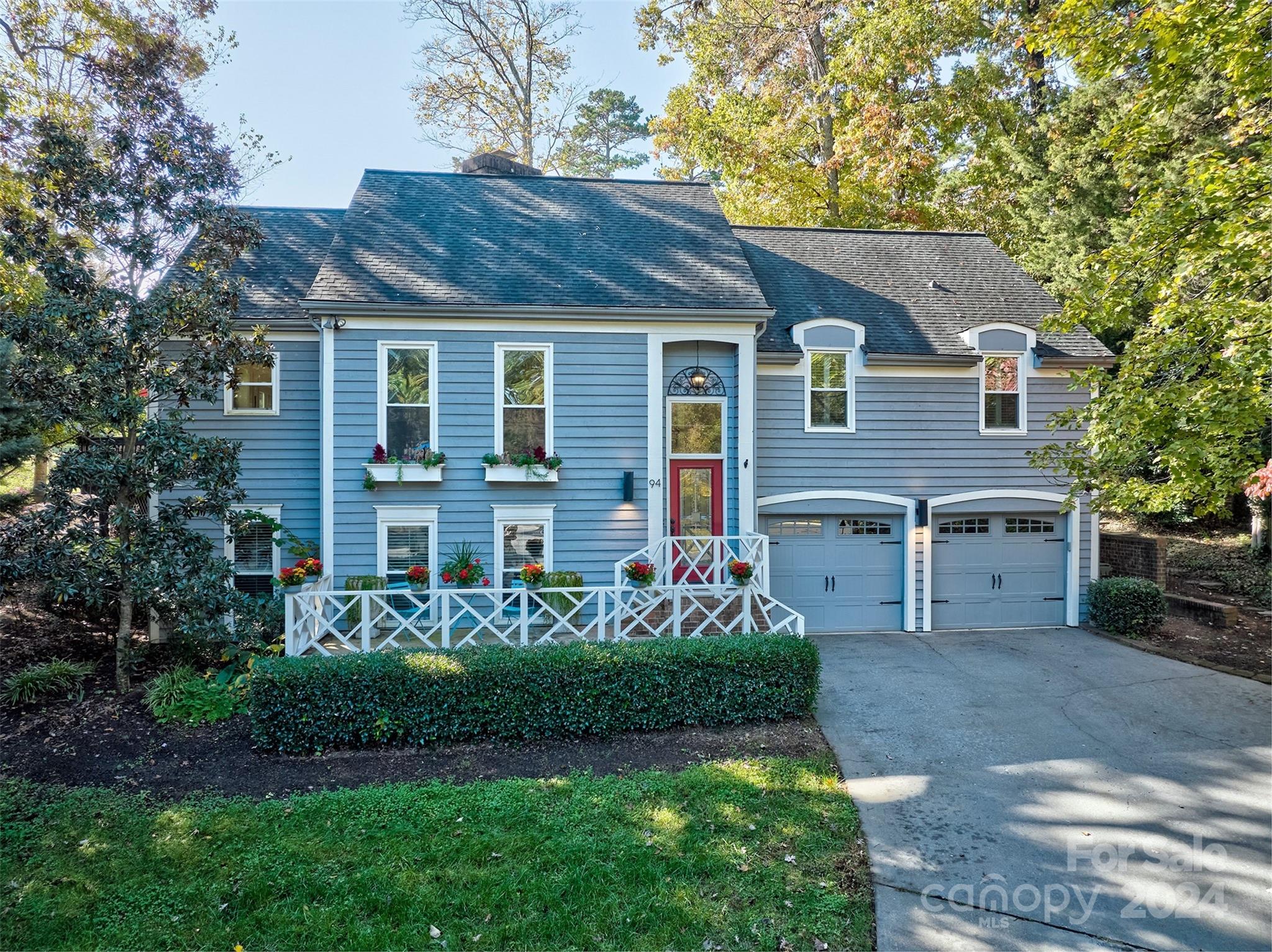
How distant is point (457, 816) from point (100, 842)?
8.38ft

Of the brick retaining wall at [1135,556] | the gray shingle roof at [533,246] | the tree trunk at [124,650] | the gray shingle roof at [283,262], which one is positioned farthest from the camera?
the brick retaining wall at [1135,556]

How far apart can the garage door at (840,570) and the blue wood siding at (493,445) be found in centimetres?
270

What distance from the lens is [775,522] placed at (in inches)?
400

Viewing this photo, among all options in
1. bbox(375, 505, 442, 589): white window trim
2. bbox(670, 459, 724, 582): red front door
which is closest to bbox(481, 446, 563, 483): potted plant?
bbox(375, 505, 442, 589): white window trim

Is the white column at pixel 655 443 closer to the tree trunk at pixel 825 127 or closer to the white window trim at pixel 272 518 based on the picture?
the white window trim at pixel 272 518

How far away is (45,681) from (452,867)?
18.9 feet

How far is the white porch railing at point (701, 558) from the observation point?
8.62m

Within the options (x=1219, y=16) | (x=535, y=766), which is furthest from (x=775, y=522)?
(x=1219, y=16)

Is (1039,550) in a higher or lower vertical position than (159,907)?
higher

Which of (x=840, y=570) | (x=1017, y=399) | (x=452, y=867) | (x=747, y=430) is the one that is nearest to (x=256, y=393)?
(x=747, y=430)

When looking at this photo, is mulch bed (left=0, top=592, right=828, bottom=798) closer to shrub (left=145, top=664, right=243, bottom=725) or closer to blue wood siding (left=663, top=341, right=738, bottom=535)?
shrub (left=145, top=664, right=243, bottom=725)

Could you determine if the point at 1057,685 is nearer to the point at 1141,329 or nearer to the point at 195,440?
the point at 1141,329

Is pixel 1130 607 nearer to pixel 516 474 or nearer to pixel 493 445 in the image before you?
pixel 516 474

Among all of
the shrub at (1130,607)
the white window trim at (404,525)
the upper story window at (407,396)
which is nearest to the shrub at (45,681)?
the white window trim at (404,525)
